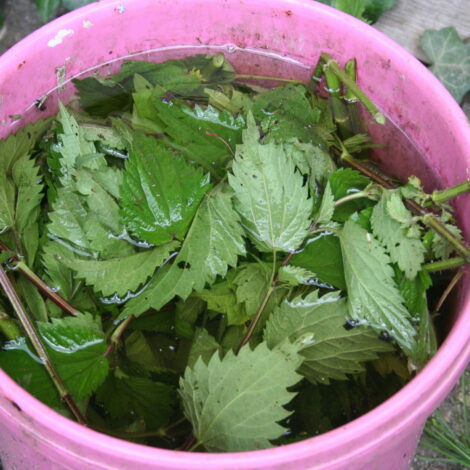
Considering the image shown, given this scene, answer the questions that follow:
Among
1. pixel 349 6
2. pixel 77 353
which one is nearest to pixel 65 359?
pixel 77 353

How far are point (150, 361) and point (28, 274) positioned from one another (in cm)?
21

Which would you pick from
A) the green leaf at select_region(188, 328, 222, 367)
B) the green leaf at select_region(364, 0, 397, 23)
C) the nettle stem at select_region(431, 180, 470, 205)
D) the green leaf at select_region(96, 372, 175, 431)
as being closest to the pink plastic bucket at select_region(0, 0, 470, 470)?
the nettle stem at select_region(431, 180, 470, 205)

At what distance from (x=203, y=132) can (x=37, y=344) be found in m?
0.40

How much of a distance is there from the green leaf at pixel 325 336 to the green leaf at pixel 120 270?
176 millimetres

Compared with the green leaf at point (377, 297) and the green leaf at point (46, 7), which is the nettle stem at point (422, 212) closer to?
the green leaf at point (377, 297)

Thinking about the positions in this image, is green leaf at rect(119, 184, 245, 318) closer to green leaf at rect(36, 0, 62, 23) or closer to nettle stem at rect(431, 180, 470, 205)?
nettle stem at rect(431, 180, 470, 205)

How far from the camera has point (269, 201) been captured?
0.91 metres

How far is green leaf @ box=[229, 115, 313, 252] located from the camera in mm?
905

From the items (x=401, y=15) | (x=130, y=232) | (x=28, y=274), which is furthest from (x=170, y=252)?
(x=401, y=15)

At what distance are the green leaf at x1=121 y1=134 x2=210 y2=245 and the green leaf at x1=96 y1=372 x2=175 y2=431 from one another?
193 mm

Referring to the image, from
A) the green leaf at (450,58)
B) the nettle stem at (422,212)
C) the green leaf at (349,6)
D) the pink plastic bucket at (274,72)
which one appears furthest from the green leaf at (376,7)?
the nettle stem at (422,212)

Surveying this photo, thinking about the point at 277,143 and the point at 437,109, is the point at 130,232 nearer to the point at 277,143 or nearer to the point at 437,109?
the point at 277,143

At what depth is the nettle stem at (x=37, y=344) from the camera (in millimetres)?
796

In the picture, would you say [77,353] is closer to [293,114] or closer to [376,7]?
[293,114]
